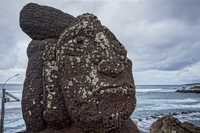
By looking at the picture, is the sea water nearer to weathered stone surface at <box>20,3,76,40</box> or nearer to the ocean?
the ocean

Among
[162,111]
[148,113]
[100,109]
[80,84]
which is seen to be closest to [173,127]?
[100,109]

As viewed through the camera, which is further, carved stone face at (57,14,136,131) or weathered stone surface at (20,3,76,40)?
weathered stone surface at (20,3,76,40)

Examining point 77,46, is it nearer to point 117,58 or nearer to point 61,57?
point 61,57

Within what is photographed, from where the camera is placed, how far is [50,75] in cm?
338

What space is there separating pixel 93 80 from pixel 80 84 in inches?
10.2

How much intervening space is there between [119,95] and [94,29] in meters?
1.54

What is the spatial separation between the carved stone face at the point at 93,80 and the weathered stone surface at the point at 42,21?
28.4 inches

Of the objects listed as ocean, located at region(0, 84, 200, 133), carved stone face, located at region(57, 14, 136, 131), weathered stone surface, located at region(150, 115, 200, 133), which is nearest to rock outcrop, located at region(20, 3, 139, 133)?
carved stone face, located at region(57, 14, 136, 131)

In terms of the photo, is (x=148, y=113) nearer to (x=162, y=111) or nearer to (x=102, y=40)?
(x=162, y=111)

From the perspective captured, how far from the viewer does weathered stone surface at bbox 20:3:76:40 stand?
13.4ft

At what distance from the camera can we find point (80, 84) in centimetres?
307

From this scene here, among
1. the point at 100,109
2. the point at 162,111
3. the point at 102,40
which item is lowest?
the point at 162,111

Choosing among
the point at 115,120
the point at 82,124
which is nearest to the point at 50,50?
the point at 82,124

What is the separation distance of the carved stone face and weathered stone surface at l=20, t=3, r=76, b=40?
0.72 metres
